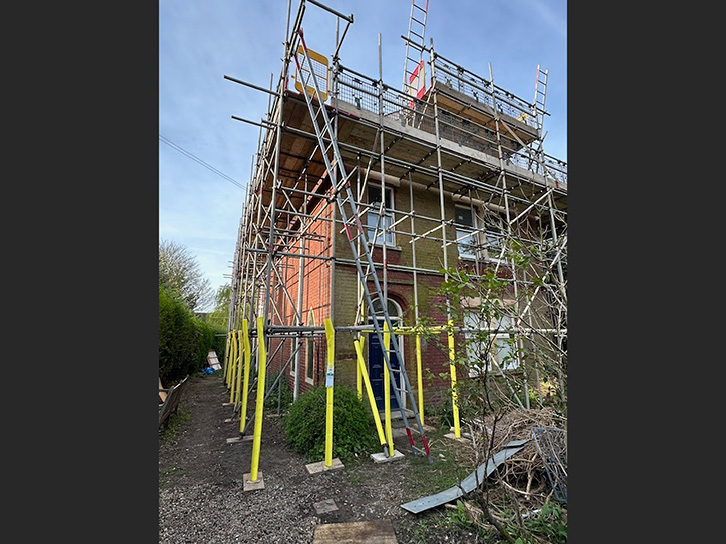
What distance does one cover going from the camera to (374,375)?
348 inches

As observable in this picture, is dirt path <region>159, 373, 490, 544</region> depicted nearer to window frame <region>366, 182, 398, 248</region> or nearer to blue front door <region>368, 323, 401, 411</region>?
blue front door <region>368, 323, 401, 411</region>

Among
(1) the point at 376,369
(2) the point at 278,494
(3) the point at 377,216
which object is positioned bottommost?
(2) the point at 278,494

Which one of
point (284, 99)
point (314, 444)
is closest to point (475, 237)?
point (284, 99)

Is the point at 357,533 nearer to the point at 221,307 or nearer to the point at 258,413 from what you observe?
the point at 258,413

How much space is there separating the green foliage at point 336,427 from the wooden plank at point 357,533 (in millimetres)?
1850

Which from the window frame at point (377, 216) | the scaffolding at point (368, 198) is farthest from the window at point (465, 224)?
the window frame at point (377, 216)

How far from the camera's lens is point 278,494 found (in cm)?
470

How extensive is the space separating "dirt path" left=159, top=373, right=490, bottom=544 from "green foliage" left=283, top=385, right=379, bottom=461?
22 cm

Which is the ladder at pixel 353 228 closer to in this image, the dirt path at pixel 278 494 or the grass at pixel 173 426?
the dirt path at pixel 278 494

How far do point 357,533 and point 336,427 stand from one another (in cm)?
244

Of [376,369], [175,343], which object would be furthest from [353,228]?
[175,343]

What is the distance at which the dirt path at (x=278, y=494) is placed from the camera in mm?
3887

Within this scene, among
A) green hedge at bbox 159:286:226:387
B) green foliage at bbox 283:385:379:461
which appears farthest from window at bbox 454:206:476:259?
green hedge at bbox 159:286:226:387

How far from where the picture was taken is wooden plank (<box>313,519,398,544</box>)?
12.0 ft
